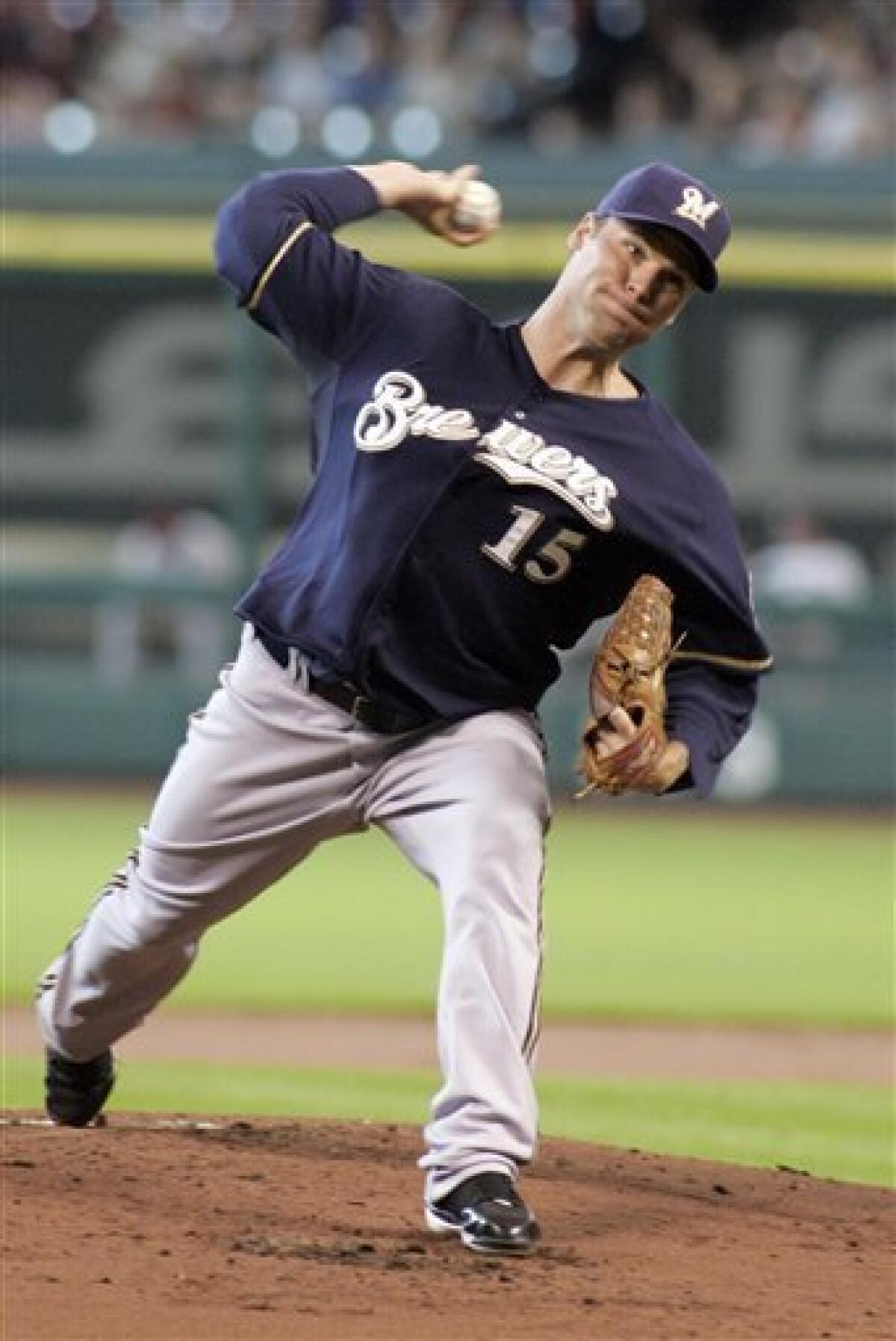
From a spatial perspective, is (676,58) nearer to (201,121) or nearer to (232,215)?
(201,121)

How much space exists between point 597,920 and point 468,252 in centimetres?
536

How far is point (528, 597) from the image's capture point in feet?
16.2

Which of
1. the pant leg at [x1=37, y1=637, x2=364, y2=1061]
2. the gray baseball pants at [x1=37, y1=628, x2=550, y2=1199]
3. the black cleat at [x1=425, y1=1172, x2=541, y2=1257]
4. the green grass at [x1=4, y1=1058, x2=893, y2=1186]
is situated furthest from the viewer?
the green grass at [x1=4, y1=1058, x2=893, y2=1186]

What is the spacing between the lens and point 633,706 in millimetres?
4898

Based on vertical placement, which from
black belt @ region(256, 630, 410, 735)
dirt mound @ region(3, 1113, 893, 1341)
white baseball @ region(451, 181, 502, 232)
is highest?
white baseball @ region(451, 181, 502, 232)

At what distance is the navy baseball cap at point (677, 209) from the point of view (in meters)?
4.83

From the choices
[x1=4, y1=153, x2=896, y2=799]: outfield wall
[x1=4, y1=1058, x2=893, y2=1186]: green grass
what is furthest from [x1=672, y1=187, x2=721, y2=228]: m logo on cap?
[x1=4, y1=153, x2=896, y2=799]: outfield wall

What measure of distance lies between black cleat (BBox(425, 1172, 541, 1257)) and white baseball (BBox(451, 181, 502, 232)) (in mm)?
1692

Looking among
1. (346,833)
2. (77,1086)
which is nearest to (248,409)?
(77,1086)

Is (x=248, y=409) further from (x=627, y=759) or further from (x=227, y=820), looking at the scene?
(x=627, y=759)

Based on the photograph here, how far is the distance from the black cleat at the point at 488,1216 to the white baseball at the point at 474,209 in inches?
66.6

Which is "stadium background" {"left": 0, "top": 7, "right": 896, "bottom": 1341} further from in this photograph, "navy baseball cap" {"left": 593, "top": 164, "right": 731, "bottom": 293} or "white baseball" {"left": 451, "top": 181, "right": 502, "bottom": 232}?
"navy baseball cap" {"left": 593, "top": 164, "right": 731, "bottom": 293}

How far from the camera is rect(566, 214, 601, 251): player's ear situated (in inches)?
196

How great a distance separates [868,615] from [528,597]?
425 inches
